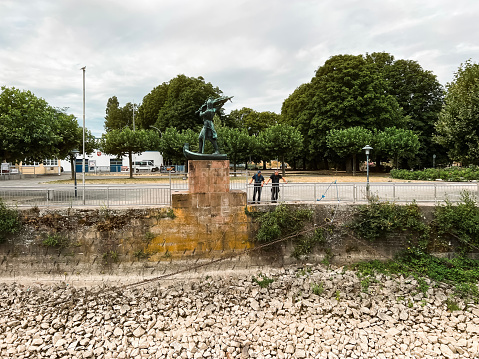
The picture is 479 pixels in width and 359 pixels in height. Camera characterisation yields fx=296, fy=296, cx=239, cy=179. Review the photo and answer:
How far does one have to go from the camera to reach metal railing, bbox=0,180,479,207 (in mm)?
10273

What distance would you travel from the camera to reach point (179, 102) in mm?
42094

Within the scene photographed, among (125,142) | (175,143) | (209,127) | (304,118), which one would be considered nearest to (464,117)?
(304,118)

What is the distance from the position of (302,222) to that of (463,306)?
5033mm

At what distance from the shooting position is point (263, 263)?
1032 centimetres

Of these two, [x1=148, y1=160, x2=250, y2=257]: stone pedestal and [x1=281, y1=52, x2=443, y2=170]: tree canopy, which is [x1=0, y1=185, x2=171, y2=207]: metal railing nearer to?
[x1=148, y1=160, x2=250, y2=257]: stone pedestal

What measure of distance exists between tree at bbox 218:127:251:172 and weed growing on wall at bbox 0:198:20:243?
866 inches

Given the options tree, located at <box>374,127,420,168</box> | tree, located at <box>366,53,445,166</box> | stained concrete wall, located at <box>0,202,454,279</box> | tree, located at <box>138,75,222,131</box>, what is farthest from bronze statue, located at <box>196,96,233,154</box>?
tree, located at <box>366,53,445,166</box>

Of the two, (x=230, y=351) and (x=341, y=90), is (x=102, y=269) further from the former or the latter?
(x=341, y=90)

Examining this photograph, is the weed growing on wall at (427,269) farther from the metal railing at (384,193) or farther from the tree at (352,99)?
the tree at (352,99)

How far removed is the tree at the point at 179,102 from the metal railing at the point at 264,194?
28.3 m

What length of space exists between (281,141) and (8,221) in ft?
78.3

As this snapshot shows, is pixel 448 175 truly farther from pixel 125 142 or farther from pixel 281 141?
pixel 125 142

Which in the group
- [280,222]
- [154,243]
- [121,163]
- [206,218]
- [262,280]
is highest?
[121,163]

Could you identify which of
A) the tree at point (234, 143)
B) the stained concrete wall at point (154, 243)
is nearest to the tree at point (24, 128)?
the stained concrete wall at point (154, 243)
